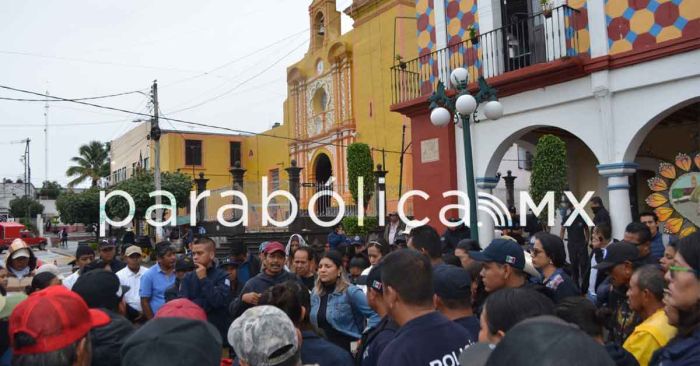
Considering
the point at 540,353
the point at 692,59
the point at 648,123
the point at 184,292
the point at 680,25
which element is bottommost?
the point at 184,292

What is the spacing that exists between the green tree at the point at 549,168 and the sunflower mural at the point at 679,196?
4.56 meters

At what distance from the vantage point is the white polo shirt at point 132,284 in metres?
6.82

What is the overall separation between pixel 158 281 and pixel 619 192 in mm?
8009

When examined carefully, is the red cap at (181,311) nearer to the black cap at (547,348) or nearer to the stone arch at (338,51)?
the black cap at (547,348)

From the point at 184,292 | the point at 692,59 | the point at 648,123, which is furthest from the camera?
the point at 648,123

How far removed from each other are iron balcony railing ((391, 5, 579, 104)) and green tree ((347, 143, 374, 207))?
8170mm

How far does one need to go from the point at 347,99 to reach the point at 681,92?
65.5 ft

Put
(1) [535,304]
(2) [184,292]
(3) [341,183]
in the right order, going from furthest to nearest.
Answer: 1. (3) [341,183]
2. (2) [184,292]
3. (1) [535,304]

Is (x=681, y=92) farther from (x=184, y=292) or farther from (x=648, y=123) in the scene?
(x=184, y=292)

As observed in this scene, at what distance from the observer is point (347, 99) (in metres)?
28.7

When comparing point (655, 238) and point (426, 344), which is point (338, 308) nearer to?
point (426, 344)

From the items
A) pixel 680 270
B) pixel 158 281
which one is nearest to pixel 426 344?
pixel 680 270

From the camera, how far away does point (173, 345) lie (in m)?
2.17

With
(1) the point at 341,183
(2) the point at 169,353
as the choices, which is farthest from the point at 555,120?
(1) the point at 341,183
